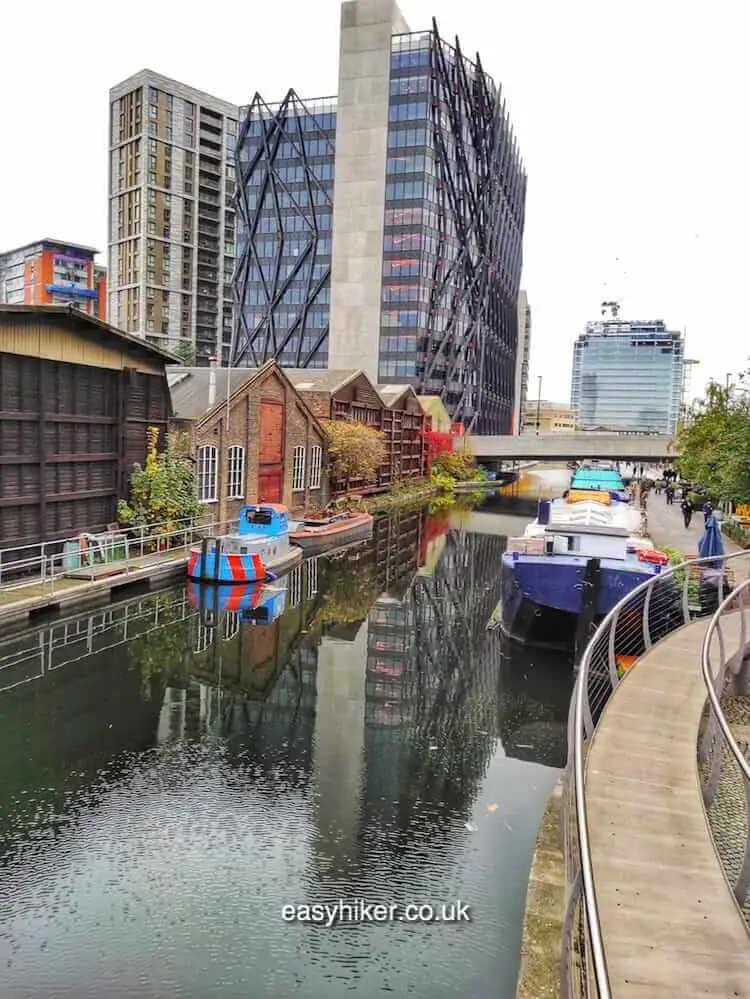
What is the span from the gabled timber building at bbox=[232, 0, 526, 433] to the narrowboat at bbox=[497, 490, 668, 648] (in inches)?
3075

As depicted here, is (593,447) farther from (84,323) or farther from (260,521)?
(84,323)

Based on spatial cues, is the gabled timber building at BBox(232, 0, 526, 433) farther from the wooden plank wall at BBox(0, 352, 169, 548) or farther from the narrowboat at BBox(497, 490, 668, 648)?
the narrowboat at BBox(497, 490, 668, 648)

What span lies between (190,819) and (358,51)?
355ft

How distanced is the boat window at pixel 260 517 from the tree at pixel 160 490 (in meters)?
2.14

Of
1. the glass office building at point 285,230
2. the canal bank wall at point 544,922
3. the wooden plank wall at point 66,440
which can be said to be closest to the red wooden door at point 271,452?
the wooden plank wall at point 66,440

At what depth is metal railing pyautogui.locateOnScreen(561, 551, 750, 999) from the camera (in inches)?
181

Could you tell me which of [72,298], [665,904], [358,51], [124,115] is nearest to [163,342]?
[72,298]

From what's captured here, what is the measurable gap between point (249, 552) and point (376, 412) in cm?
2914

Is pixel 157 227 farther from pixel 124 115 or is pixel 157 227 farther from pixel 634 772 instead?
pixel 634 772

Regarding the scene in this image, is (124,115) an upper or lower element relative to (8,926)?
upper

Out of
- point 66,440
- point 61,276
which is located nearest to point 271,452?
point 66,440

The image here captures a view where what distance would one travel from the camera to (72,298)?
12512 centimetres

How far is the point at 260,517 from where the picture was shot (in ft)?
94.6

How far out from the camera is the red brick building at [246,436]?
3128 centimetres
